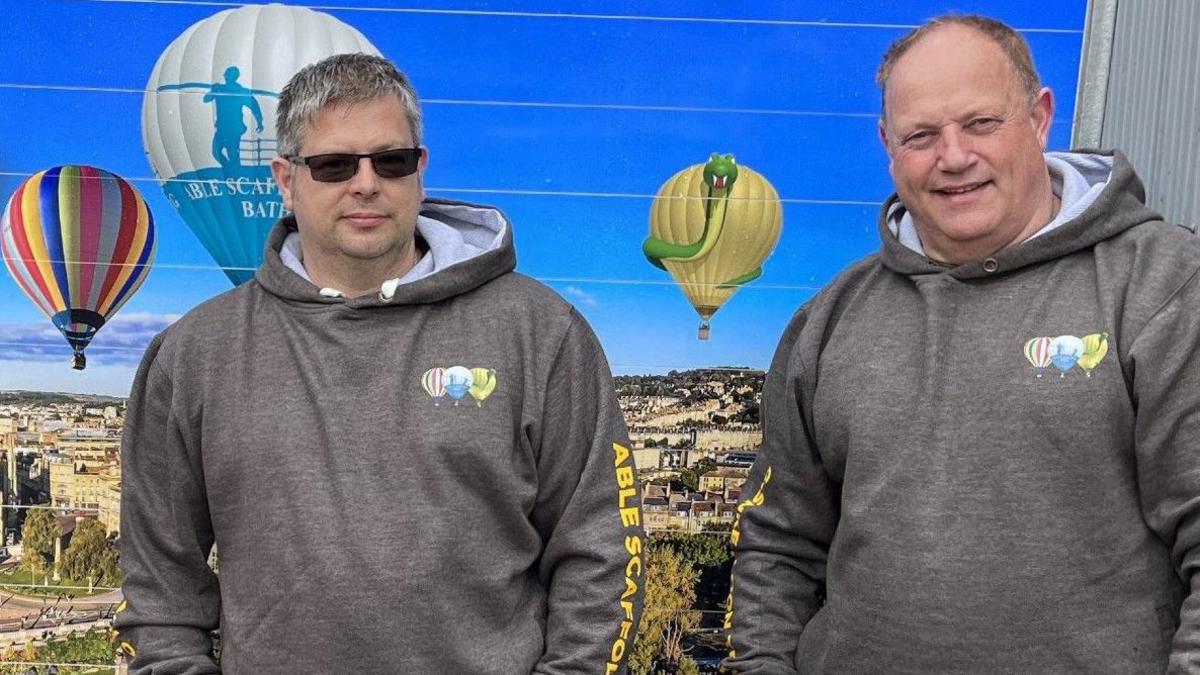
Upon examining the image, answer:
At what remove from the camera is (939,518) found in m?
1.93

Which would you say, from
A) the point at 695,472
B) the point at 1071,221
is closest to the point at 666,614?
the point at 695,472

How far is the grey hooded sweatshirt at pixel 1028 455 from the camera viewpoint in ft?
6.01

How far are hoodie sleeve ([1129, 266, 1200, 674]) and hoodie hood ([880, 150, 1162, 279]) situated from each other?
0.18 m

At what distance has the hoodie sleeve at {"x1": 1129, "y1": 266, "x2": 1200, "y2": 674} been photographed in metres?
1.77

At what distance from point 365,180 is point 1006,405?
3.82ft

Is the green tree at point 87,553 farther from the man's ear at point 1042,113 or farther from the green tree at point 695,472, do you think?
the man's ear at point 1042,113

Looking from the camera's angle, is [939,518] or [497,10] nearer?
[939,518]

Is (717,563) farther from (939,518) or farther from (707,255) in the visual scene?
(939,518)

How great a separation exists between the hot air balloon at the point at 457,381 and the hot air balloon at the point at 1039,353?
0.96m

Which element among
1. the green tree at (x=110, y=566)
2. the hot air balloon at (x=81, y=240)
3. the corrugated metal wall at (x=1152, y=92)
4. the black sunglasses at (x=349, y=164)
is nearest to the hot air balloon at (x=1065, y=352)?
the corrugated metal wall at (x=1152, y=92)

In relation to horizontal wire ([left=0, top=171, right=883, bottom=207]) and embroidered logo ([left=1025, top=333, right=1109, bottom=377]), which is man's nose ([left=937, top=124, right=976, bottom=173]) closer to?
embroidered logo ([left=1025, top=333, right=1109, bottom=377])

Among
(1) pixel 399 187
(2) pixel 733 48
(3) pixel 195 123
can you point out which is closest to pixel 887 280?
(1) pixel 399 187

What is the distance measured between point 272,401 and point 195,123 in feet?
4.75

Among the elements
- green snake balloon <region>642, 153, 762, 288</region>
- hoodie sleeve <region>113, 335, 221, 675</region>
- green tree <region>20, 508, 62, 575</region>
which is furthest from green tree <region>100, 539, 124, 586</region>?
green snake balloon <region>642, 153, 762, 288</region>
